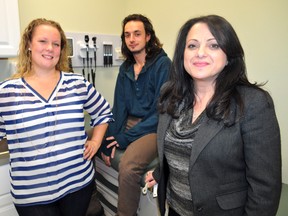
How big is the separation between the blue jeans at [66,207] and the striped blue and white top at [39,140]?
0.11 feet

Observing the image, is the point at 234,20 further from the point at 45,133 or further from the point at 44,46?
the point at 45,133

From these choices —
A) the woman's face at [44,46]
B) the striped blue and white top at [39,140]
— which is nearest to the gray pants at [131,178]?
the striped blue and white top at [39,140]

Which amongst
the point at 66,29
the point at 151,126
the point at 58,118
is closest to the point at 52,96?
the point at 58,118

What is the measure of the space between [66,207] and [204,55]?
2.83 feet

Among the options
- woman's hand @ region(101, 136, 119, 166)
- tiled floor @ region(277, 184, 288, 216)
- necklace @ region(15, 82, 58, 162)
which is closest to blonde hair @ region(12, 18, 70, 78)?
necklace @ region(15, 82, 58, 162)

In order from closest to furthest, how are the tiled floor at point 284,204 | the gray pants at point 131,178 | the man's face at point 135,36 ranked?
the gray pants at point 131,178 < the tiled floor at point 284,204 < the man's face at point 135,36

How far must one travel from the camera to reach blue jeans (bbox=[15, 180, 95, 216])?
3.31 feet

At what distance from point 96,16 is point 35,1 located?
0.50 metres

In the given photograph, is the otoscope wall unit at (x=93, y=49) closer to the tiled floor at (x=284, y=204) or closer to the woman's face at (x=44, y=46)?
the woman's face at (x=44, y=46)

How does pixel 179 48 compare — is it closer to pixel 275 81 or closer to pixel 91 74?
pixel 275 81

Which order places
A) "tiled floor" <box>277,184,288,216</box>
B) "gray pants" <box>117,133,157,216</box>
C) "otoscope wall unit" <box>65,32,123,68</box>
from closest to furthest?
"gray pants" <box>117,133,157,216</box> < "tiled floor" <box>277,184,288,216</box> < "otoscope wall unit" <box>65,32,123,68</box>

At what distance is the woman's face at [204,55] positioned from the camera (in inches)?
31.2

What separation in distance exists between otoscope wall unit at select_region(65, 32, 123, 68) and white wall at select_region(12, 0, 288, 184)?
7 centimetres

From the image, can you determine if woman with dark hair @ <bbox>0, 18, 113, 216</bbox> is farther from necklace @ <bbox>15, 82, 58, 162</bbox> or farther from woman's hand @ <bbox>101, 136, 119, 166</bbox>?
woman's hand @ <bbox>101, 136, 119, 166</bbox>
